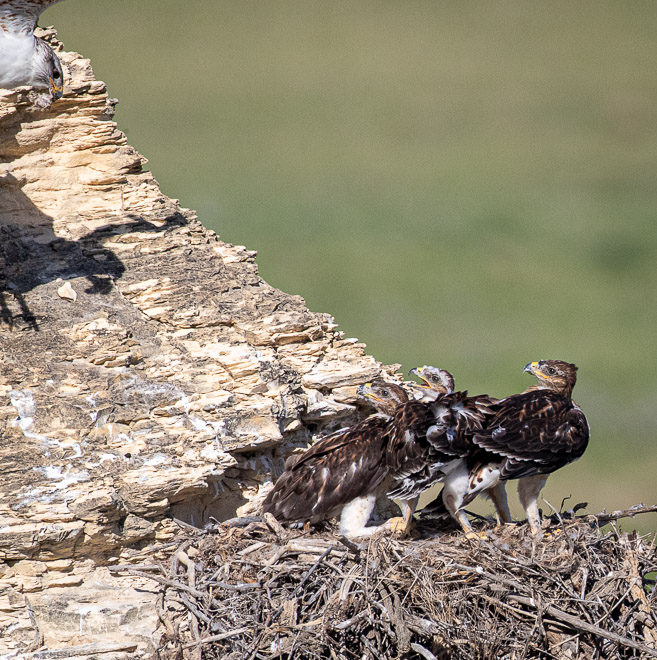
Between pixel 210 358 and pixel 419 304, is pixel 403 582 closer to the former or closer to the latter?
pixel 210 358

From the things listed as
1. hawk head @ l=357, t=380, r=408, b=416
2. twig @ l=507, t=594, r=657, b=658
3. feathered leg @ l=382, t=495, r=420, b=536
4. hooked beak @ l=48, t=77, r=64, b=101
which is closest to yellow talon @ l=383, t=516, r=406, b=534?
feathered leg @ l=382, t=495, r=420, b=536

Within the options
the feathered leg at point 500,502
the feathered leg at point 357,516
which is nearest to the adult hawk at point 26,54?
the feathered leg at point 357,516

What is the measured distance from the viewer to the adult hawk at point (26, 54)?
7.85m

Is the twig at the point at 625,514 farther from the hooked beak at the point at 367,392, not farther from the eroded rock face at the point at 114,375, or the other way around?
the eroded rock face at the point at 114,375

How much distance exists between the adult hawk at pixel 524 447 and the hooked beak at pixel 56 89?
365 centimetres

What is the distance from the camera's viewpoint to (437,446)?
25.1 feet

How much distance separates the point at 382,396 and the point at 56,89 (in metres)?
3.06

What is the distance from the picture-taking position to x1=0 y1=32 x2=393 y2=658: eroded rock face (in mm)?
6902

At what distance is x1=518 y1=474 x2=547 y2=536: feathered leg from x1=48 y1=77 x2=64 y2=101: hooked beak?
13.6 ft

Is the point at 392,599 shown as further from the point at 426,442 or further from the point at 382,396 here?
the point at 382,396

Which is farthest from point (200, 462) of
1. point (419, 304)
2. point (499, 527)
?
Result: point (419, 304)

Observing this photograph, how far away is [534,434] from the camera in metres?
7.88

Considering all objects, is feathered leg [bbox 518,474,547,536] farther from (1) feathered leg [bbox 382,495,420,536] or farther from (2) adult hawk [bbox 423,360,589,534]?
(1) feathered leg [bbox 382,495,420,536]

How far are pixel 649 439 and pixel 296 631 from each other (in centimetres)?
2397
